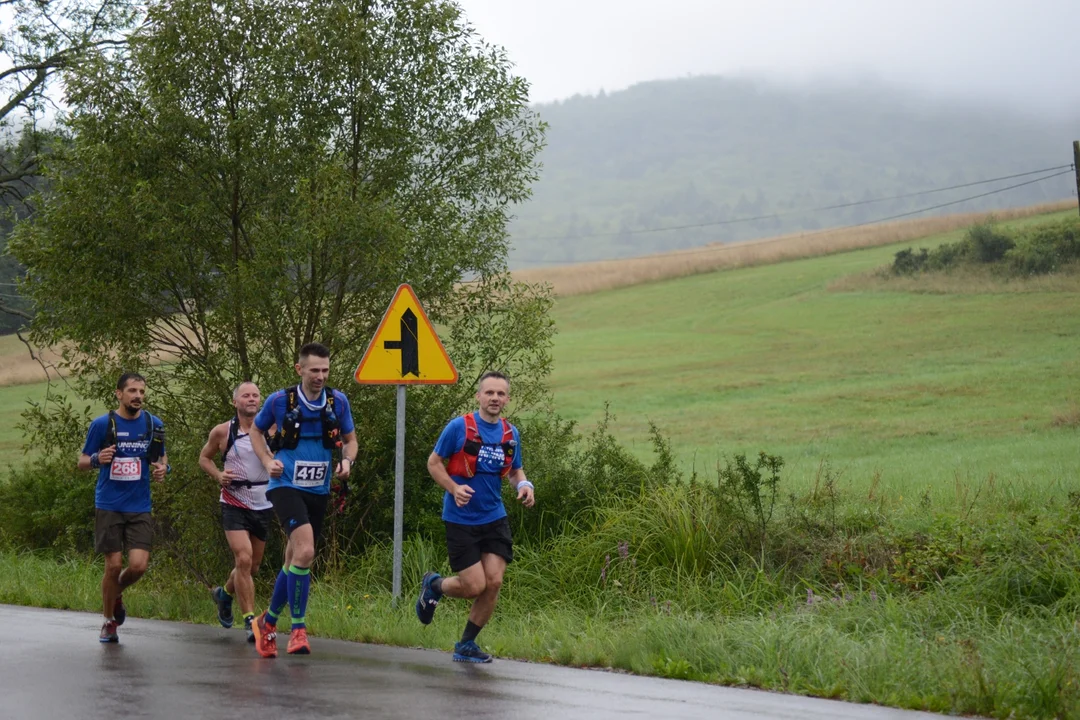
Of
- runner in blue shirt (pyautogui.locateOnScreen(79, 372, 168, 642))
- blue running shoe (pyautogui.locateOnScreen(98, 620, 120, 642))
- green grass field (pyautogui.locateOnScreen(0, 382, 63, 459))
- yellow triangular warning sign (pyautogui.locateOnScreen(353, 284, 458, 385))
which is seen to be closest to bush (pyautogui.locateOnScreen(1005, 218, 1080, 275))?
green grass field (pyautogui.locateOnScreen(0, 382, 63, 459))

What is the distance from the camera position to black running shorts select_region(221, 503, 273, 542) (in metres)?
10.1

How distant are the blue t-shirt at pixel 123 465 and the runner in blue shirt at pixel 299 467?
4.86 feet

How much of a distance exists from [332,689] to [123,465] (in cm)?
348

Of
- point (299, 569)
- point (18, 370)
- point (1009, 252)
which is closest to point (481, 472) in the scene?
point (299, 569)

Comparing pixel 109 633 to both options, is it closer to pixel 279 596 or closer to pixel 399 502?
pixel 279 596

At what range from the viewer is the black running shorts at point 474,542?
8.62 meters

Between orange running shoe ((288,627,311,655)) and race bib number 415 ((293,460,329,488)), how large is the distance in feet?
3.23

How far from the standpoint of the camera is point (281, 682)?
7.59 metres

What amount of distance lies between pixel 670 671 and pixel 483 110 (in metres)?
7.79

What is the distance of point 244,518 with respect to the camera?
10133mm

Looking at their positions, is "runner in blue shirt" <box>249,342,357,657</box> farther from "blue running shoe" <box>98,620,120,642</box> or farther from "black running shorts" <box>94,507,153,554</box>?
"black running shorts" <box>94,507,153,554</box>

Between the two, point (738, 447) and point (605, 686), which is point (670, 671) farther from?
point (738, 447)

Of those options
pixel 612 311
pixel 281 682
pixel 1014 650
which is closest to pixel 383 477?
pixel 281 682

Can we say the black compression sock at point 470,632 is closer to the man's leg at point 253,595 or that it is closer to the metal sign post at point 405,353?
the man's leg at point 253,595
